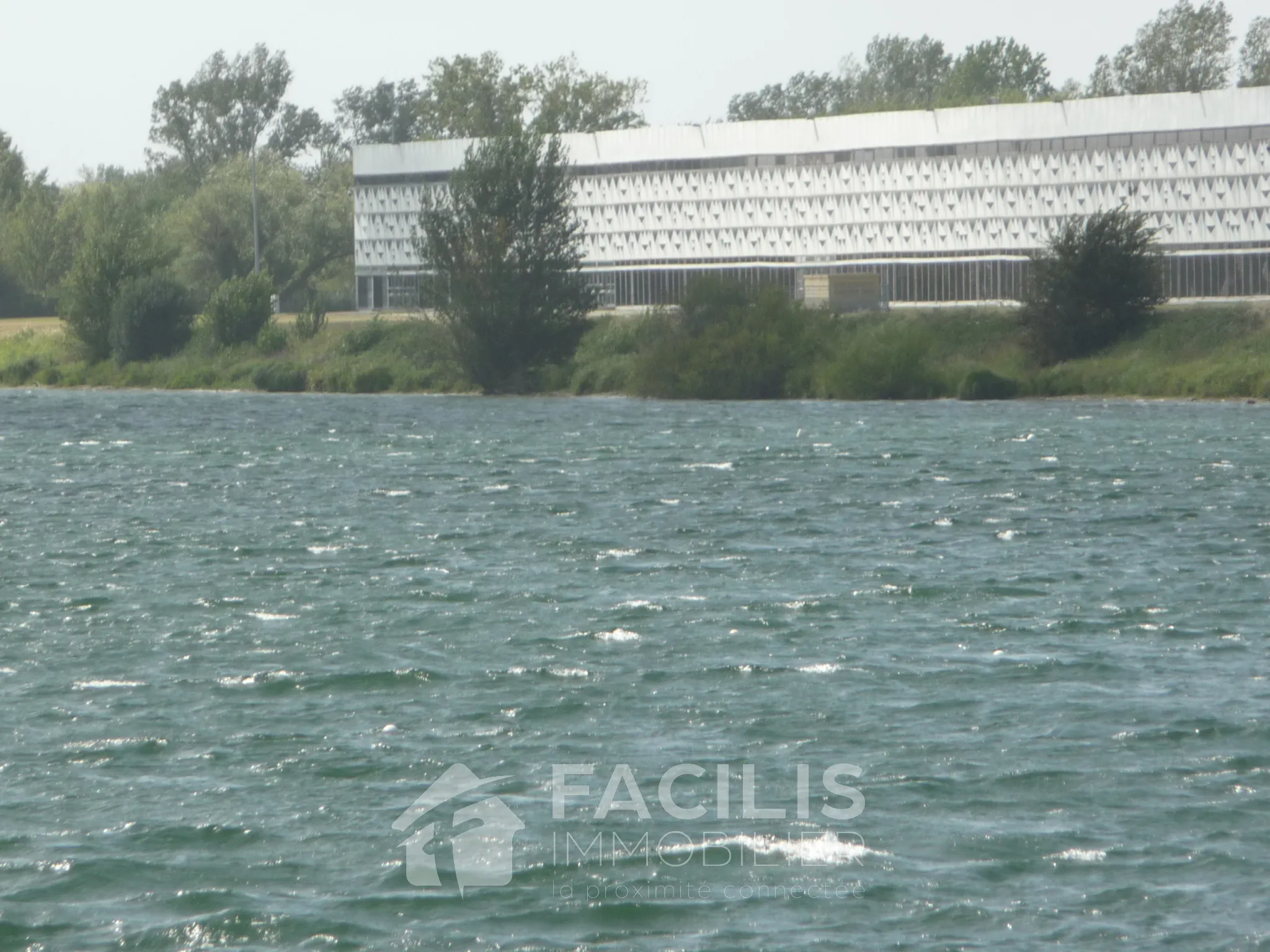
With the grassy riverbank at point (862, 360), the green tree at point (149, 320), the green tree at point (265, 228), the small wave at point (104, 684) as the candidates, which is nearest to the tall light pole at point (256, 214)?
the green tree at point (265, 228)

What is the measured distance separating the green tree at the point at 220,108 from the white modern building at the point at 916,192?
184 feet

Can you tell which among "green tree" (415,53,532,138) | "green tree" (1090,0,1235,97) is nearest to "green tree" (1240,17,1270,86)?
"green tree" (1090,0,1235,97)

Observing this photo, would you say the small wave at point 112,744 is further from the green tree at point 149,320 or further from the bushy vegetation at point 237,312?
the bushy vegetation at point 237,312

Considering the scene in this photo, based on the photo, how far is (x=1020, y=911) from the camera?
1291 cm

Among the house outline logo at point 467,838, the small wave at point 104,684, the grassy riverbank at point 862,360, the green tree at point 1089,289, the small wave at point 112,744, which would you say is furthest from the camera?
the green tree at point 1089,289

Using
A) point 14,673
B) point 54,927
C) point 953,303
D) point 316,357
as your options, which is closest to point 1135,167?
point 953,303

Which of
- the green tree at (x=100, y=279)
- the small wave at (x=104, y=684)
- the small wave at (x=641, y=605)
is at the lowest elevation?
the small wave at (x=641, y=605)

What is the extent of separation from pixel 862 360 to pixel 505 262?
51.2 ft

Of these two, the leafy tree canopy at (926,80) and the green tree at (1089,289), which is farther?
the leafy tree canopy at (926,80)

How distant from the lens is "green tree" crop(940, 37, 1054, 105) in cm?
16588

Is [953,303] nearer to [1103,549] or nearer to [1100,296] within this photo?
[1100,296]

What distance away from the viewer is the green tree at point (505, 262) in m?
81.1

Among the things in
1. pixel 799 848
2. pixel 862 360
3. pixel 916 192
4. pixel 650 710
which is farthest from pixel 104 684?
pixel 916 192

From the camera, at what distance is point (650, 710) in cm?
1881
